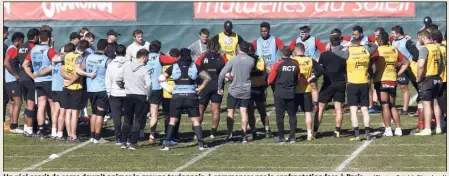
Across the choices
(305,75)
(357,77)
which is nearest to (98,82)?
(305,75)

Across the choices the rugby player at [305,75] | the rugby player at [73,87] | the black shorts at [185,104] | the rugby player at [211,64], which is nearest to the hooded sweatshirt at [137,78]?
the black shorts at [185,104]

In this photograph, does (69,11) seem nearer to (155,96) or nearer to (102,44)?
(155,96)

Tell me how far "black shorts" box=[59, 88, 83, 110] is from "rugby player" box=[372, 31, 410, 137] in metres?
5.12

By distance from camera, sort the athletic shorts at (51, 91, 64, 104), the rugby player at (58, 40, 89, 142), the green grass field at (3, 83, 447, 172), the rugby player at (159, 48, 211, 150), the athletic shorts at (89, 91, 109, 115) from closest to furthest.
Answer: the green grass field at (3, 83, 447, 172)
the rugby player at (159, 48, 211, 150)
the athletic shorts at (89, 91, 109, 115)
the rugby player at (58, 40, 89, 142)
the athletic shorts at (51, 91, 64, 104)

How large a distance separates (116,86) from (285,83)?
109 inches

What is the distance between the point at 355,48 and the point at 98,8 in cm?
1449

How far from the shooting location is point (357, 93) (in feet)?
70.8

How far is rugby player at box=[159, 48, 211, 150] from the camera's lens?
20.5m

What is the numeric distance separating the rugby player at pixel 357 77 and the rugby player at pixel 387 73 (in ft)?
1.59

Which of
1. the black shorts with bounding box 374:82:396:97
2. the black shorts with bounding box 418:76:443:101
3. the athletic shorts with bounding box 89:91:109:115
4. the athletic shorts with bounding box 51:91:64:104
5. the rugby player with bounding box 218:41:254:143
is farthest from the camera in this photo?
the athletic shorts with bounding box 51:91:64:104

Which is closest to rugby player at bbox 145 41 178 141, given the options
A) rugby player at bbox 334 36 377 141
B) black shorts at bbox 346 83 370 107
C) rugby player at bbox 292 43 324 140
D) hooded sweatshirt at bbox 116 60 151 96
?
hooded sweatshirt at bbox 116 60 151 96

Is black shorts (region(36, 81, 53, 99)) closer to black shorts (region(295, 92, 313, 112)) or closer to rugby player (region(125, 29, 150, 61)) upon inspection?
rugby player (region(125, 29, 150, 61))

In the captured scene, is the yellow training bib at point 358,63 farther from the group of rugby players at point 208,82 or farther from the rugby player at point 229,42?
the rugby player at point 229,42

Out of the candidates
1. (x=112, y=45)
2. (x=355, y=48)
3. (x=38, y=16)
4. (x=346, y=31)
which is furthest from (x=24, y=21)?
(x=355, y=48)
